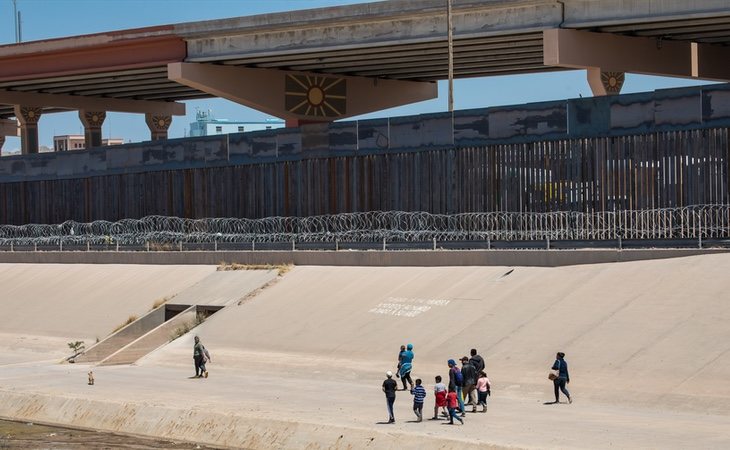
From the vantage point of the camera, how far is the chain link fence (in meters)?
39.6

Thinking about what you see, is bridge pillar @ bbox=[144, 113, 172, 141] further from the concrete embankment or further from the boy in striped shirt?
the boy in striped shirt

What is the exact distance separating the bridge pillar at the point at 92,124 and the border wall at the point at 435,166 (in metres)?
9.04

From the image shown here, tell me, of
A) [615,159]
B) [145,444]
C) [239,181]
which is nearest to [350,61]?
[239,181]

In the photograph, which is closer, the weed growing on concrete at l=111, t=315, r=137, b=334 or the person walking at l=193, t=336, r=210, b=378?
the person walking at l=193, t=336, r=210, b=378

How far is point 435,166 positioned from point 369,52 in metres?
8.81

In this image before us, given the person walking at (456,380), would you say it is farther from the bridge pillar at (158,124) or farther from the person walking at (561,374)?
the bridge pillar at (158,124)

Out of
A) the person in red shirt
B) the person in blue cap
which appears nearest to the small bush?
the person in blue cap

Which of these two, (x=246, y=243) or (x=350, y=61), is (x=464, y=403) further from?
(x=350, y=61)

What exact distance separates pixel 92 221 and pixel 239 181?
417 inches

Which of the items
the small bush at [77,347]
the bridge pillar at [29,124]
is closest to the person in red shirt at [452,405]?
the small bush at [77,347]

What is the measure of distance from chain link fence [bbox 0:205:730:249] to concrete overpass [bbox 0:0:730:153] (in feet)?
20.1

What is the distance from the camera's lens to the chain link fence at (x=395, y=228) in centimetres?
3962

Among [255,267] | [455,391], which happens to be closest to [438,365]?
[455,391]

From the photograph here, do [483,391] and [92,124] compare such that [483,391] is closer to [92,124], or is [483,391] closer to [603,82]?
[603,82]
